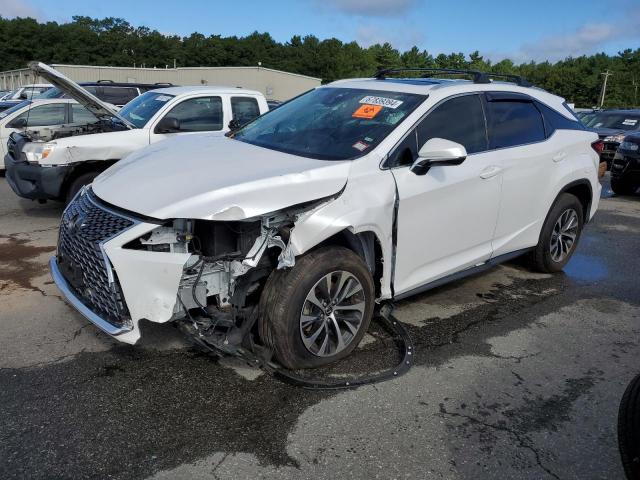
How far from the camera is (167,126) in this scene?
763 cm

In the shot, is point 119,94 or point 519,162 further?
point 119,94

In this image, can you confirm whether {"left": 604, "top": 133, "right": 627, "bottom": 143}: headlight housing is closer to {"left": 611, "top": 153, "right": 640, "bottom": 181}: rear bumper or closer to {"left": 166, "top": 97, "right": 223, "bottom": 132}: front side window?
{"left": 611, "top": 153, "right": 640, "bottom": 181}: rear bumper

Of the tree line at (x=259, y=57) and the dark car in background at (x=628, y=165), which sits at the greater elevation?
Result: the tree line at (x=259, y=57)

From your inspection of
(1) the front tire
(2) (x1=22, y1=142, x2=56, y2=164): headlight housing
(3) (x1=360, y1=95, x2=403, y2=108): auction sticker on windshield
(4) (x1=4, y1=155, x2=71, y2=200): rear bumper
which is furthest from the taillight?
(2) (x1=22, y1=142, x2=56, y2=164): headlight housing

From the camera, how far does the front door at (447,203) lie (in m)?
3.80

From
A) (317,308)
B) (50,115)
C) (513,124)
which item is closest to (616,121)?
(513,124)

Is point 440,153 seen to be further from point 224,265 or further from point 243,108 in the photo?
point 243,108

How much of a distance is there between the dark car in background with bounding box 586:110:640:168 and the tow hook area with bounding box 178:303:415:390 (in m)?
12.7

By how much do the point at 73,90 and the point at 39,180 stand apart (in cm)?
126

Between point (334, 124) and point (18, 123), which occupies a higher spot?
point (334, 124)

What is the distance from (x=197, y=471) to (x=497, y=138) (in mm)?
3460

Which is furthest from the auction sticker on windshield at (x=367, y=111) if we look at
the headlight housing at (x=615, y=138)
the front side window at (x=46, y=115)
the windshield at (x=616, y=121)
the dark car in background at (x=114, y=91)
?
the windshield at (x=616, y=121)

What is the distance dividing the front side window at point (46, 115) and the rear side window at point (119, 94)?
3.03 meters

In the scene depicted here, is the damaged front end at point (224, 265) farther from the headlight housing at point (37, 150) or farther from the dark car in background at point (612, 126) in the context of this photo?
the dark car in background at point (612, 126)
